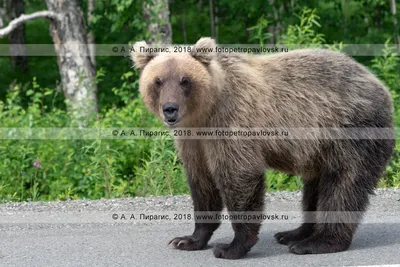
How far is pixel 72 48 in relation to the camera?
41.6 feet

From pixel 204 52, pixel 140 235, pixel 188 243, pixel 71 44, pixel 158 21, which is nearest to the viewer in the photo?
pixel 204 52

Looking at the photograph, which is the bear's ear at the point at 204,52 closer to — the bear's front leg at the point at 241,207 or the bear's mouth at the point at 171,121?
the bear's mouth at the point at 171,121

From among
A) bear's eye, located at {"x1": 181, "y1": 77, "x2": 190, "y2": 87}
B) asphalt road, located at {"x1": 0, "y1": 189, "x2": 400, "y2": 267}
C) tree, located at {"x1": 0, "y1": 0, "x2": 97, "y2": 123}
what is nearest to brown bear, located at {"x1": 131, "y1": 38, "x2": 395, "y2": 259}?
bear's eye, located at {"x1": 181, "y1": 77, "x2": 190, "y2": 87}

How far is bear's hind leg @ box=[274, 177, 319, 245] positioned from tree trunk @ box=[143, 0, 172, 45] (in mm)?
6249

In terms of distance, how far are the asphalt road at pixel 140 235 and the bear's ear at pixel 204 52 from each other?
1458 millimetres

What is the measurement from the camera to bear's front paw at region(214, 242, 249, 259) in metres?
5.57

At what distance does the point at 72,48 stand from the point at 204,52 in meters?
7.30

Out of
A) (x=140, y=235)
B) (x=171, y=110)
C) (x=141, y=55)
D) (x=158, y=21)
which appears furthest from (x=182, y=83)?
(x=158, y=21)

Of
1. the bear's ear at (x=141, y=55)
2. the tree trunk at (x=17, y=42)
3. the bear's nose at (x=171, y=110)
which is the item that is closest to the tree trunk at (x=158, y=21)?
the bear's ear at (x=141, y=55)

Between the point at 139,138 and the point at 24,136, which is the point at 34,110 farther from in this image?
the point at 139,138

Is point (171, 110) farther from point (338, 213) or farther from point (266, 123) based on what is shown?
point (338, 213)

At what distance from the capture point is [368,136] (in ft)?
19.3

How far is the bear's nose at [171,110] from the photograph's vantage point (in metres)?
5.54

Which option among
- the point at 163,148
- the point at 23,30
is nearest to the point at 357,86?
the point at 163,148
